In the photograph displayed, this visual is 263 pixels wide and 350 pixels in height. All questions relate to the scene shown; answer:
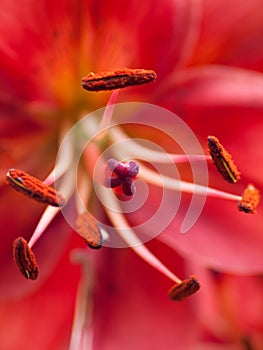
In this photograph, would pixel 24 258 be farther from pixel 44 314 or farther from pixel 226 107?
pixel 226 107

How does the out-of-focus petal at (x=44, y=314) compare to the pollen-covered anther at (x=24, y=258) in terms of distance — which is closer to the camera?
the pollen-covered anther at (x=24, y=258)

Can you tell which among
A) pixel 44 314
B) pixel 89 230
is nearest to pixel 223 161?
pixel 89 230

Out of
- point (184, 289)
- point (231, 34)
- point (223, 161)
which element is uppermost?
point (231, 34)

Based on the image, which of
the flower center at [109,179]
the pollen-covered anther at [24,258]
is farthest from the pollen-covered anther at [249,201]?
the pollen-covered anther at [24,258]

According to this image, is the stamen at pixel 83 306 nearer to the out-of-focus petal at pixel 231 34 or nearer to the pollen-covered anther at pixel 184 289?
the pollen-covered anther at pixel 184 289

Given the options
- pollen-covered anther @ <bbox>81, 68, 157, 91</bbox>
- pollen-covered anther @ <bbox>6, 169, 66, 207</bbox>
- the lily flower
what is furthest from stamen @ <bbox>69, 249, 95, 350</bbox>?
pollen-covered anther @ <bbox>81, 68, 157, 91</bbox>

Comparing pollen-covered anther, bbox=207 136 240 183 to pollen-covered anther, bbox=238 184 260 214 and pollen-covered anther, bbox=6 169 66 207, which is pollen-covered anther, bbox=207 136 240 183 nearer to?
pollen-covered anther, bbox=238 184 260 214
